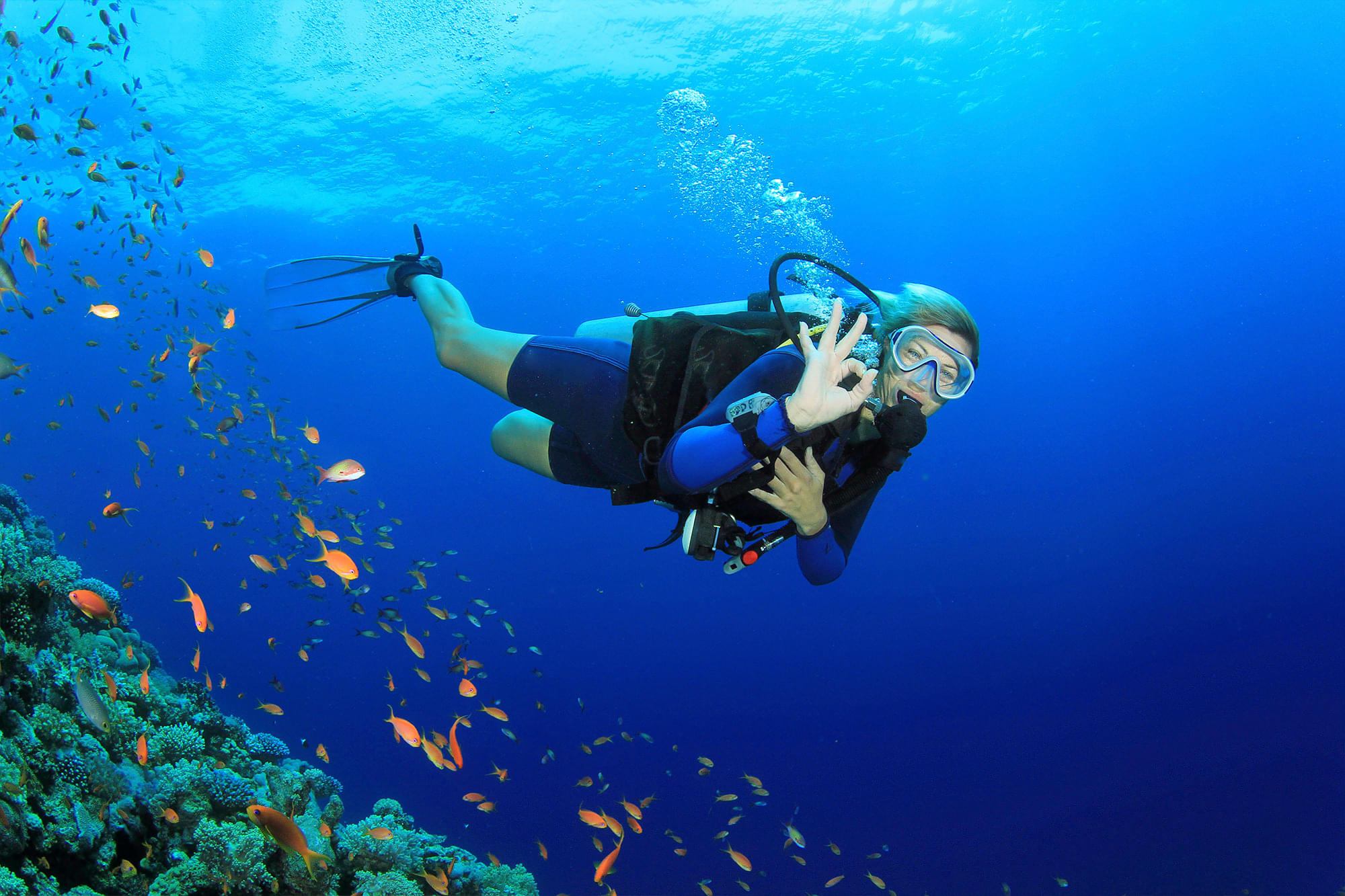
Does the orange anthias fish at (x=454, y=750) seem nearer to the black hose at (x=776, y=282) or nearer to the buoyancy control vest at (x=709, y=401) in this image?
the buoyancy control vest at (x=709, y=401)

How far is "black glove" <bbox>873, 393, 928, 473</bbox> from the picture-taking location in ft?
8.36

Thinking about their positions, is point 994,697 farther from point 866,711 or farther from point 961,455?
point 961,455

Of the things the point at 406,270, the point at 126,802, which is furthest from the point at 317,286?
the point at 126,802

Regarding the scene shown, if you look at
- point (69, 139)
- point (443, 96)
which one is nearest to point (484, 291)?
point (443, 96)

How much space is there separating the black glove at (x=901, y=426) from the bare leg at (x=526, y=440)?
2.26m

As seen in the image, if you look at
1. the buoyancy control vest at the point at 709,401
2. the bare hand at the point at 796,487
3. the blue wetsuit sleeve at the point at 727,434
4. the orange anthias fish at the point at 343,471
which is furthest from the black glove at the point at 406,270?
the bare hand at the point at 796,487

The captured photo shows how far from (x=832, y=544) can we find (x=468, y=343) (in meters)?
2.46

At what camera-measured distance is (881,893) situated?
842 inches

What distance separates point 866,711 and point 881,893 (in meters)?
12.1

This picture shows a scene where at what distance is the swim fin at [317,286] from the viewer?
5.05 meters

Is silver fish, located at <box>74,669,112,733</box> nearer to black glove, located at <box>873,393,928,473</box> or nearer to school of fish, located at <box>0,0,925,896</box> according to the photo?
school of fish, located at <box>0,0,925,896</box>

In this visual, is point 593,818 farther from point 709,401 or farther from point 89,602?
point 709,401

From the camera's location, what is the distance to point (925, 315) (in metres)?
2.94

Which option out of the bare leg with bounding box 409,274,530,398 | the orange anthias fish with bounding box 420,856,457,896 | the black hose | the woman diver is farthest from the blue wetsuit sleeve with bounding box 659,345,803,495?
the orange anthias fish with bounding box 420,856,457,896
